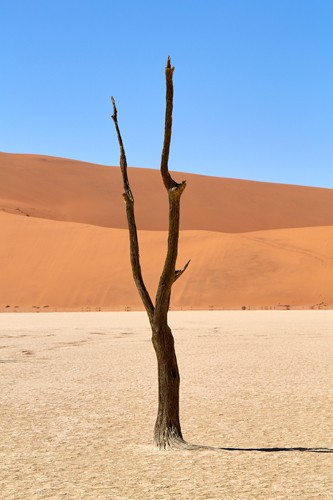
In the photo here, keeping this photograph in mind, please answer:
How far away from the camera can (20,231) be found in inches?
1826

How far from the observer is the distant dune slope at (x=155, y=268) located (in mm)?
36750

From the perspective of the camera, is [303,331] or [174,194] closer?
[174,194]

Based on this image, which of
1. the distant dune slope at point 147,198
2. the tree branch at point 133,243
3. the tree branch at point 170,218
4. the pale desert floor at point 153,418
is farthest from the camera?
the distant dune slope at point 147,198

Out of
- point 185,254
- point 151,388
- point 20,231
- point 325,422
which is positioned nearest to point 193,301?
point 185,254

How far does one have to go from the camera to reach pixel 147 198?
271 feet

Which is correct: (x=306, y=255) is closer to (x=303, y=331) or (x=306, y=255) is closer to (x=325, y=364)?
(x=303, y=331)

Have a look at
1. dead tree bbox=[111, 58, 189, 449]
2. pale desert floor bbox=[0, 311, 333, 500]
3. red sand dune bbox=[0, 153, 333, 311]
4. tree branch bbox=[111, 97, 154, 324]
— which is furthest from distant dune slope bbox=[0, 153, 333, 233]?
dead tree bbox=[111, 58, 189, 449]

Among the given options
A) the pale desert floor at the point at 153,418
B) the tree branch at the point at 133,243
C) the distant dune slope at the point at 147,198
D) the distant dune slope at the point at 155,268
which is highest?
the distant dune slope at the point at 147,198

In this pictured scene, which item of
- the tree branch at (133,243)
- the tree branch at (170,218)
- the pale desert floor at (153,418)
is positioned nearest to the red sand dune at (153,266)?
the pale desert floor at (153,418)

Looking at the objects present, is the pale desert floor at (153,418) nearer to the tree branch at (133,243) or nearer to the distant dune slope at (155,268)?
the tree branch at (133,243)

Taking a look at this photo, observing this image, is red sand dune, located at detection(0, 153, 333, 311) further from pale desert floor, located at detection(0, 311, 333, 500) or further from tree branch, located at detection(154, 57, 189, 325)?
tree branch, located at detection(154, 57, 189, 325)

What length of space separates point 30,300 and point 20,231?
33.1 feet

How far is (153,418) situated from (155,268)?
31.6m

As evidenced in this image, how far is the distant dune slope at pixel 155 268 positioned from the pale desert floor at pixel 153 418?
19.7 metres
